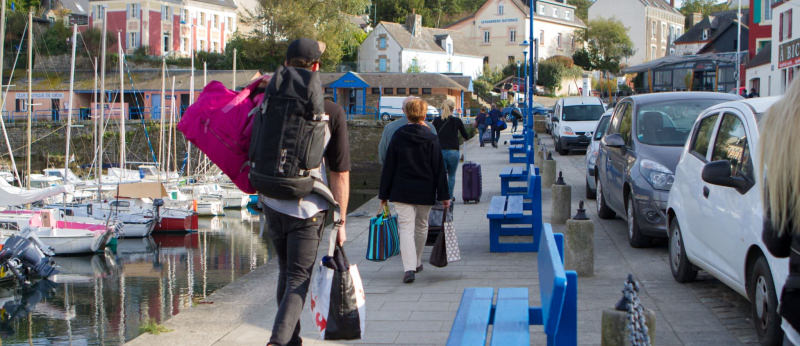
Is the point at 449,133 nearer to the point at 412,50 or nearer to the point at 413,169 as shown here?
the point at 413,169

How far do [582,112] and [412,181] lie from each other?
2248 centimetres

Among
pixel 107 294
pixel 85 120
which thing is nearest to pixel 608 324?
pixel 107 294

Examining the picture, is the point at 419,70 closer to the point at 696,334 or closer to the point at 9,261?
the point at 9,261

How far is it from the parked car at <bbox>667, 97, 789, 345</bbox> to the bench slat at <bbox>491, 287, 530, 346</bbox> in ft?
4.72

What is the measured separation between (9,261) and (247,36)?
A: 6041cm

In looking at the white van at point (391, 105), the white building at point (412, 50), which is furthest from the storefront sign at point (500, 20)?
the white van at point (391, 105)

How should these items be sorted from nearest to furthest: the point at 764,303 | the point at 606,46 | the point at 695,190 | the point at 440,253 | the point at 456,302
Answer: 1. the point at 764,303
2. the point at 695,190
3. the point at 456,302
4. the point at 440,253
5. the point at 606,46

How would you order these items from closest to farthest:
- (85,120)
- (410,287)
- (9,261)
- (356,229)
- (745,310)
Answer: (745,310)
(410,287)
(356,229)
(9,261)
(85,120)

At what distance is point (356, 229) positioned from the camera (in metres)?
12.8

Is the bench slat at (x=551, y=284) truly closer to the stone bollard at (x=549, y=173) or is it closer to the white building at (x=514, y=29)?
the stone bollard at (x=549, y=173)

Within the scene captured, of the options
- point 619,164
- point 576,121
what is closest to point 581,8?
point 576,121

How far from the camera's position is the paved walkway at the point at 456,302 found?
621 cm

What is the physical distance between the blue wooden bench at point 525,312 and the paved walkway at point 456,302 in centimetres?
121

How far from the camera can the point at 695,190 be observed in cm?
716
